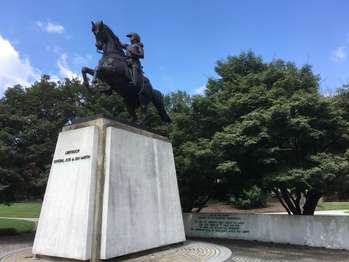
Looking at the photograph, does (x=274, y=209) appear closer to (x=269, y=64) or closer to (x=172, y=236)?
(x=269, y=64)

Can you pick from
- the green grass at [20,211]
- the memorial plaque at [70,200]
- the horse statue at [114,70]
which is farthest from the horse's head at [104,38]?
the green grass at [20,211]

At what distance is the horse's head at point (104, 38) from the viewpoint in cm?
1209

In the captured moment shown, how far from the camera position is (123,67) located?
12211mm

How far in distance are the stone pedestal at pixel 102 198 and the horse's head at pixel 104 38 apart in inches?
96.0

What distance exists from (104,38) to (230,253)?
23.9 ft

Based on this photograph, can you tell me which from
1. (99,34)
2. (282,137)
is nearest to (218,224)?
(282,137)

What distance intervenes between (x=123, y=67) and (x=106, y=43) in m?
0.93

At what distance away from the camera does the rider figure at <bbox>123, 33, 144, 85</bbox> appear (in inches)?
501

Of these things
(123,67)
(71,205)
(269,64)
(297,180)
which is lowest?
(71,205)

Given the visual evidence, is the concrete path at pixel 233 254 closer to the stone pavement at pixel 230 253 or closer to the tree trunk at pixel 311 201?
the stone pavement at pixel 230 253

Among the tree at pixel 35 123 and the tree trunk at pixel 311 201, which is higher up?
the tree at pixel 35 123

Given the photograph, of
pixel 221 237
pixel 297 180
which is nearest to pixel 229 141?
pixel 297 180

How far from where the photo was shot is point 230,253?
460 inches

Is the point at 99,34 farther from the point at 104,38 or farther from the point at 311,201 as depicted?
the point at 311,201
